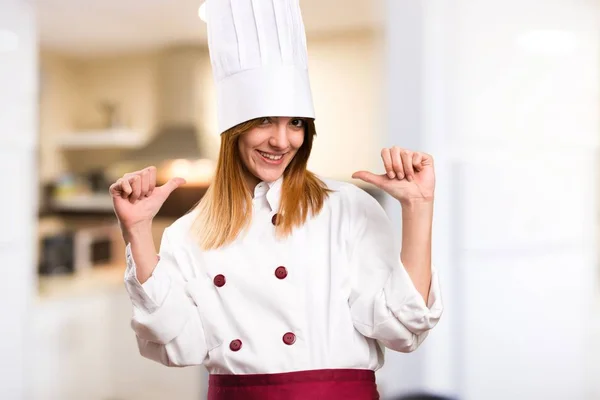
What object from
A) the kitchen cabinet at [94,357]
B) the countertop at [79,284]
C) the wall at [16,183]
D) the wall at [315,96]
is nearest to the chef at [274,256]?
the wall at [16,183]

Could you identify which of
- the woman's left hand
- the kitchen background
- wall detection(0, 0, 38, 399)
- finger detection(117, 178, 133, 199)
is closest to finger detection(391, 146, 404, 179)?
the woman's left hand

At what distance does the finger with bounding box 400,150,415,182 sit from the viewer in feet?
2.64

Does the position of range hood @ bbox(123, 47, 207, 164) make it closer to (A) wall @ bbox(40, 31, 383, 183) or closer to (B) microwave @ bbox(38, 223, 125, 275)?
(A) wall @ bbox(40, 31, 383, 183)

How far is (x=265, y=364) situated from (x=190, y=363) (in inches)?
3.9

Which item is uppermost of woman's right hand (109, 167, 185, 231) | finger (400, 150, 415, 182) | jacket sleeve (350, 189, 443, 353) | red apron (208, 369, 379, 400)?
A: finger (400, 150, 415, 182)

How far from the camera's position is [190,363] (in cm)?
86

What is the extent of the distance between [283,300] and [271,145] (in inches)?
7.7

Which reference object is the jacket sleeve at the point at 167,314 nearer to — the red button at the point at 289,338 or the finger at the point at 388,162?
the red button at the point at 289,338

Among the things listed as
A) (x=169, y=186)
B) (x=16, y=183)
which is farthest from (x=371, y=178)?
(x=16, y=183)

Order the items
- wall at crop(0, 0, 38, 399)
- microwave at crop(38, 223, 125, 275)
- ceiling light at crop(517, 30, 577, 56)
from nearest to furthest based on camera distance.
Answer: wall at crop(0, 0, 38, 399) < ceiling light at crop(517, 30, 577, 56) < microwave at crop(38, 223, 125, 275)

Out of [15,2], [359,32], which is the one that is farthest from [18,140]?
[359,32]

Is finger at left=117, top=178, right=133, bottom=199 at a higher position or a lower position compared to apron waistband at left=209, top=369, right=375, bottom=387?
higher

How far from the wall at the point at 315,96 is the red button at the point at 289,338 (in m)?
2.90

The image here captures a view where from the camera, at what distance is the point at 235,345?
840mm
